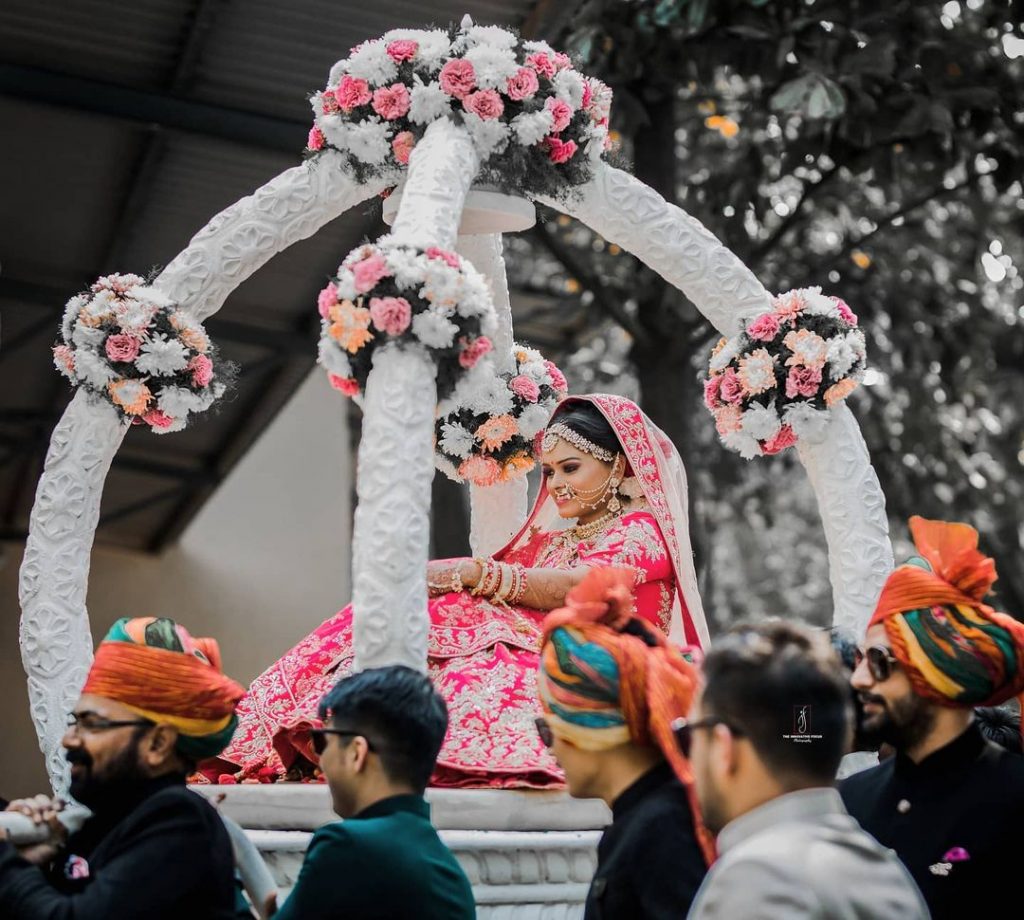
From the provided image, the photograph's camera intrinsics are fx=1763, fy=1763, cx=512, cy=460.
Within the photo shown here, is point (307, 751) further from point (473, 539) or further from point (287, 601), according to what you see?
point (287, 601)

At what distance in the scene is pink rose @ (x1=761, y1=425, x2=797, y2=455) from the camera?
19.3ft

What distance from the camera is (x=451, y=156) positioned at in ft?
17.6

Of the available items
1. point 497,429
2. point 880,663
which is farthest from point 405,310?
point 497,429

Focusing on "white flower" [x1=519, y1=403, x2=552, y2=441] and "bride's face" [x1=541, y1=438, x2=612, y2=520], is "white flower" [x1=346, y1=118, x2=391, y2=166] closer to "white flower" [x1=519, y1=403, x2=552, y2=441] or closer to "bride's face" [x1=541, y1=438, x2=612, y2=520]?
"bride's face" [x1=541, y1=438, x2=612, y2=520]

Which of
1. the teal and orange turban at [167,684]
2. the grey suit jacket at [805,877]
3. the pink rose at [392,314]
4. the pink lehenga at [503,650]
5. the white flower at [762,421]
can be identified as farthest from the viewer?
the white flower at [762,421]

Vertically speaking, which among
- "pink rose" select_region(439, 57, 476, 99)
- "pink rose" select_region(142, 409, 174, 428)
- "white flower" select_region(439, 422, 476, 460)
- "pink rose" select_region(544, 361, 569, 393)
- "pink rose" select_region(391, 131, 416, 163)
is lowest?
"pink rose" select_region(142, 409, 174, 428)

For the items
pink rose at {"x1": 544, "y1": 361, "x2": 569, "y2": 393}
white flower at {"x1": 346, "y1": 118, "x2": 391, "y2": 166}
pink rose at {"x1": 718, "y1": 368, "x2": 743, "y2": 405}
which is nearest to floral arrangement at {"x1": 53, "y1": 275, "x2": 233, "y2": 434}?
white flower at {"x1": 346, "y1": 118, "x2": 391, "y2": 166}

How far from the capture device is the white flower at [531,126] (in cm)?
556

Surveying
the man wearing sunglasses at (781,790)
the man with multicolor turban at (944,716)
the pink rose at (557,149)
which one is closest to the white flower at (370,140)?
the pink rose at (557,149)

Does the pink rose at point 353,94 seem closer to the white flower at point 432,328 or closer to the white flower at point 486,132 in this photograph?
the white flower at point 486,132

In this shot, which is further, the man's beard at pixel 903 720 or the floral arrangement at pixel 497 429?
the floral arrangement at pixel 497 429

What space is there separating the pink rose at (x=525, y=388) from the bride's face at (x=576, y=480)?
67 cm

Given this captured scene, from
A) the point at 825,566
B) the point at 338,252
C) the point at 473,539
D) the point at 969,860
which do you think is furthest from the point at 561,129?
the point at 825,566

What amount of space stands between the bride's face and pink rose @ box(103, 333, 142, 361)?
1.42 meters
